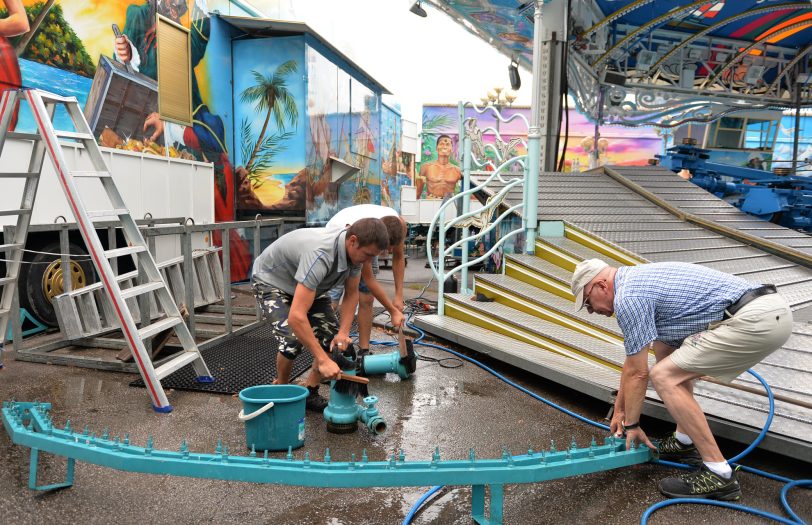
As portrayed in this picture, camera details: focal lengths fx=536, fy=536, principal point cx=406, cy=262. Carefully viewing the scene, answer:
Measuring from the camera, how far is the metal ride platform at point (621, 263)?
12.0 feet

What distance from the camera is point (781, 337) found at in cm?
289

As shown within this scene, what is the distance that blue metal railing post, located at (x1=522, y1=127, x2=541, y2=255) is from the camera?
248 inches

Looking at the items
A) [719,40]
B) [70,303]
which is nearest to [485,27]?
[719,40]

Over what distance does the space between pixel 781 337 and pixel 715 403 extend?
3.06 feet

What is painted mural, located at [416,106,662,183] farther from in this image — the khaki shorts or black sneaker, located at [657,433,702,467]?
the khaki shorts

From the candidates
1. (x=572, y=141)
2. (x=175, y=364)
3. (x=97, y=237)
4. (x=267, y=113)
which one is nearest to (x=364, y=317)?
(x=175, y=364)

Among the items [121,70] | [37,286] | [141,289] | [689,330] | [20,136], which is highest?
[121,70]

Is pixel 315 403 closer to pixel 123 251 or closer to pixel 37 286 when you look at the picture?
pixel 123 251

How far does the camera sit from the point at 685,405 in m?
3.00

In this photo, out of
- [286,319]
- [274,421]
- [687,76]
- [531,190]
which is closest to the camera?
[274,421]

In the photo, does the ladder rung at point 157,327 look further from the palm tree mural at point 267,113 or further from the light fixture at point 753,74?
the light fixture at point 753,74

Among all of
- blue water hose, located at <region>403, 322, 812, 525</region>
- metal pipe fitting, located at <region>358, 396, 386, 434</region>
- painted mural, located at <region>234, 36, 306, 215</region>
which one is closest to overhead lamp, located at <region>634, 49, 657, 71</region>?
painted mural, located at <region>234, 36, 306, 215</region>

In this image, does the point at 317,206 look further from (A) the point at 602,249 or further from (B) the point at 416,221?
(B) the point at 416,221

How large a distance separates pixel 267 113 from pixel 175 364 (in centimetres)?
774
